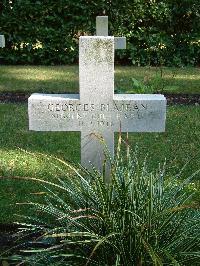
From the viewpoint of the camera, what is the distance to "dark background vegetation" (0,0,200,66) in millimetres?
13180

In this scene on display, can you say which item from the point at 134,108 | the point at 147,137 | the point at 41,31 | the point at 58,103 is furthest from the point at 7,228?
the point at 41,31

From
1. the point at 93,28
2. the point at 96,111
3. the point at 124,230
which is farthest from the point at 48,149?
the point at 93,28

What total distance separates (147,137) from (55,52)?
6.50 metres

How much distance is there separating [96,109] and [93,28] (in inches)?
346

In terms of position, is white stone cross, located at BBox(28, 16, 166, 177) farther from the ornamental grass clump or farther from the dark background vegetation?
the dark background vegetation

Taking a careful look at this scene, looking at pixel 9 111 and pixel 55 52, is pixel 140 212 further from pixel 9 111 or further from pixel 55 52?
pixel 55 52

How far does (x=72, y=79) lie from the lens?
1123 cm

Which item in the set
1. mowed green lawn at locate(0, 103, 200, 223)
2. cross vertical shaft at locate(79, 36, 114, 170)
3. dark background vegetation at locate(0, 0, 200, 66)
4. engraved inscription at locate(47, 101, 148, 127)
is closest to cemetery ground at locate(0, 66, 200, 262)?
mowed green lawn at locate(0, 103, 200, 223)

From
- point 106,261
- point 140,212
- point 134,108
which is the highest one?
point 134,108

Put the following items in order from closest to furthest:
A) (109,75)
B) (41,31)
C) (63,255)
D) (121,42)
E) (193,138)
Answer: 1. (63,255)
2. (109,75)
3. (193,138)
4. (121,42)
5. (41,31)

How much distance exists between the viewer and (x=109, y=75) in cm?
468

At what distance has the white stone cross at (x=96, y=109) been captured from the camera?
470 centimetres

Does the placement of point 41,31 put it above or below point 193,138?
above

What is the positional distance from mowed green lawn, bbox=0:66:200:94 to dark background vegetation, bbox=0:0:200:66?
Result: 52cm
